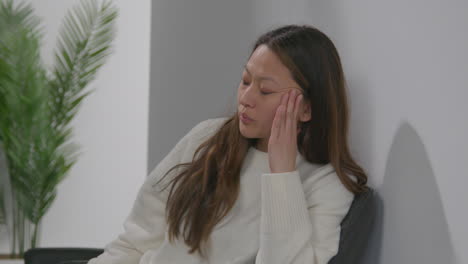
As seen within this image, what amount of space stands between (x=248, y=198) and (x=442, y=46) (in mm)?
662

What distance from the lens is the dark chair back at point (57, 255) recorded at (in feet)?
5.96

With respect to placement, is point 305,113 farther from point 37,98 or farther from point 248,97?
point 37,98

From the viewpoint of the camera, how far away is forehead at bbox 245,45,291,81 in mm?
1420

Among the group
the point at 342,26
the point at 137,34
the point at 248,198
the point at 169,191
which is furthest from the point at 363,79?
the point at 137,34

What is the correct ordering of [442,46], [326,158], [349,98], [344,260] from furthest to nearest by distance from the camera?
[349,98], [326,158], [344,260], [442,46]

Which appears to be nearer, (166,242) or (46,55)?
(166,242)

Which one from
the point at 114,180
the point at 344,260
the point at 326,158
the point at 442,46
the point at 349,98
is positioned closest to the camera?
the point at 442,46

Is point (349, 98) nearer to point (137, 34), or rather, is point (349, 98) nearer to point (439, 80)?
point (439, 80)

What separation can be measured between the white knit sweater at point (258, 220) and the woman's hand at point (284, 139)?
0.03 m

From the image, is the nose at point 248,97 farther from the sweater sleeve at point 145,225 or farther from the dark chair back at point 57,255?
the dark chair back at point 57,255

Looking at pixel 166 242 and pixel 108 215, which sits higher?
pixel 166 242

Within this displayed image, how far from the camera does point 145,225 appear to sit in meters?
1.68

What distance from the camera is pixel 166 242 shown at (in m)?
1.56

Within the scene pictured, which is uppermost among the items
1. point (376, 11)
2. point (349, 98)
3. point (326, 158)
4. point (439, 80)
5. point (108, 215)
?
point (376, 11)
